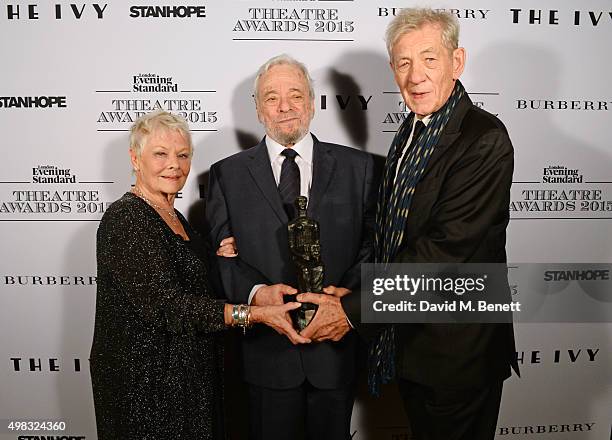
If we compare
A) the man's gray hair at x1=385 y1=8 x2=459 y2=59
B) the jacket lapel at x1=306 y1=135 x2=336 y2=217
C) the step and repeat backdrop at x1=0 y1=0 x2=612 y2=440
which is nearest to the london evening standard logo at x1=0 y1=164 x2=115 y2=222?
the step and repeat backdrop at x1=0 y1=0 x2=612 y2=440

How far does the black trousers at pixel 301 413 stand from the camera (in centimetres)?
173

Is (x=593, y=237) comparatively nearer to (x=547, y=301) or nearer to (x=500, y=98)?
(x=547, y=301)

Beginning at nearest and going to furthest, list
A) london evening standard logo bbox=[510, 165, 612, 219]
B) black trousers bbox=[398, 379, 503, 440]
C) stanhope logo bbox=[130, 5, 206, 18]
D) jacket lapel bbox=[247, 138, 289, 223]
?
black trousers bbox=[398, 379, 503, 440] < jacket lapel bbox=[247, 138, 289, 223] < stanhope logo bbox=[130, 5, 206, 18] < london evening standard logo bbox=[510, 165, 612, 219]

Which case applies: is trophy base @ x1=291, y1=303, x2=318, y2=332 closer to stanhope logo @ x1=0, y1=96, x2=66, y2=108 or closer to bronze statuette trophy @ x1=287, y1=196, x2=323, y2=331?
bronze statuette trophy @ x1=287, y1=196, x2=323, y2=331

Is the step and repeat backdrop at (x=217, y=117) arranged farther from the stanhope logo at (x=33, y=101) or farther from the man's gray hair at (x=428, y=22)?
the man's gray hair at (x=428, y=22)

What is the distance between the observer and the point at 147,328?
5.06 ft

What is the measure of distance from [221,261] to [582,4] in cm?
176

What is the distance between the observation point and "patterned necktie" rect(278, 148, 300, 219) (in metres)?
1.71

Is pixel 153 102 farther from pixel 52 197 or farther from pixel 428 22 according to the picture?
pixel 428 22

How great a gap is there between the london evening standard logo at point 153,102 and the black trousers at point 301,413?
3.48 ft

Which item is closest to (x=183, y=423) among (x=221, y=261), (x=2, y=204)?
(x=221, y=261)

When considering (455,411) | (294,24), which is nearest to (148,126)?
(294,24)

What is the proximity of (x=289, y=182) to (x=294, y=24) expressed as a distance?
75cm

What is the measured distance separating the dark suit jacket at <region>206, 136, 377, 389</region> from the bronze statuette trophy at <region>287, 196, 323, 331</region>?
140mm
